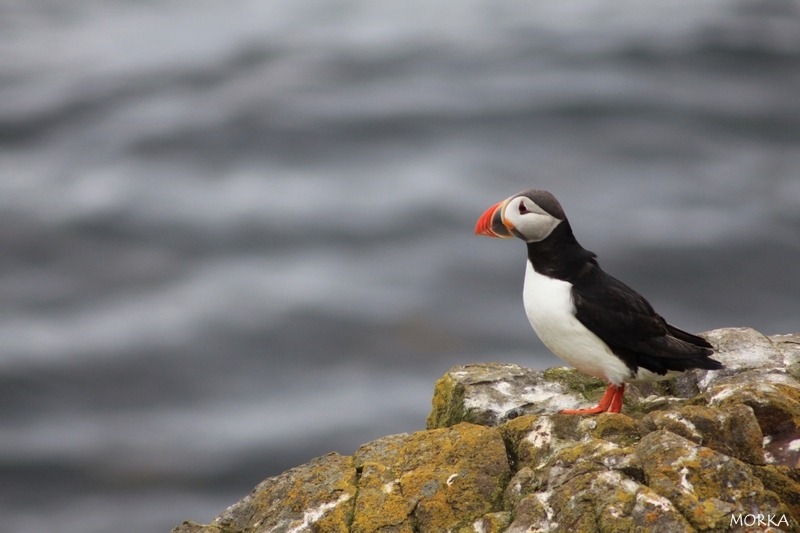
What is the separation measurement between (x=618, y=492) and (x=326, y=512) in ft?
5.22

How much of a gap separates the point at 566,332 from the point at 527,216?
31.2 inches

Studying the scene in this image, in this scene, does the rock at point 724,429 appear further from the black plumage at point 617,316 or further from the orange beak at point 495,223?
the orange beak at point 495,223

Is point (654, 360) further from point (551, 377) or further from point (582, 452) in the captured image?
point (582, 452)

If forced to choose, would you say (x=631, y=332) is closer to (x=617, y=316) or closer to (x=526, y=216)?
(x=617, y=316)

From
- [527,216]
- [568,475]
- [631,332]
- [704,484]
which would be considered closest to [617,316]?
[631,332]

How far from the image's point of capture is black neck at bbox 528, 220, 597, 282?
5.84 m

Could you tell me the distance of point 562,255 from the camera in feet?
19.2

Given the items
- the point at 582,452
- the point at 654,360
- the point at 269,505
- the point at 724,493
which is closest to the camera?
the point at 724,493

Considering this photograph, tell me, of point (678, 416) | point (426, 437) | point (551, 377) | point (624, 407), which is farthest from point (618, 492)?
point (551, 377)

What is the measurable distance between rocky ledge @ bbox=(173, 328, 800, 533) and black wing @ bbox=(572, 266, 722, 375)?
0.84 feet

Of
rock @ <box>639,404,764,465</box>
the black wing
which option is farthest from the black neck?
rock @ <box>639,404,764,465</box>

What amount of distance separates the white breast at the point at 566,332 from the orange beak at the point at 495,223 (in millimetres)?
390

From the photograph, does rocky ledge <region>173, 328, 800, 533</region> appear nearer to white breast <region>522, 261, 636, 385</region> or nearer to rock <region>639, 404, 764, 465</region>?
rock <region>639, 404, 764, 465</region>

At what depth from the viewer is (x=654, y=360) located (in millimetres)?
5711
